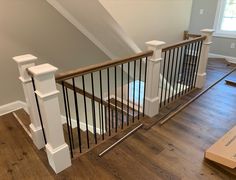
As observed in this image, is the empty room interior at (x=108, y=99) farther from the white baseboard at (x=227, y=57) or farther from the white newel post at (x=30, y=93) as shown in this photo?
the white baseboard at (x=227, y=57)

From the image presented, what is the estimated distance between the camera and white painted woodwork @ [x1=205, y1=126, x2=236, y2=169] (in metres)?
1.80

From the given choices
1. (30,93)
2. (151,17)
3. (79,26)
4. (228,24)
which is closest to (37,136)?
(30,93)

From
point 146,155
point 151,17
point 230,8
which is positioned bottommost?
point 146,155

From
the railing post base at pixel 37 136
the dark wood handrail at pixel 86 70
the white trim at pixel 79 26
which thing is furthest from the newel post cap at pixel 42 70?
the white trim at pixel 79 26

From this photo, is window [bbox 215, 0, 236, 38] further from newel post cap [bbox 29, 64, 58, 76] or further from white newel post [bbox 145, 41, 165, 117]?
newel post cap [bbox 29, 64, 58, 76]

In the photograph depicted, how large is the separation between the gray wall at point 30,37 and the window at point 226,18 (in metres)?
3.61

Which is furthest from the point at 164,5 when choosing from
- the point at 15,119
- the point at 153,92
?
the point at 15,119

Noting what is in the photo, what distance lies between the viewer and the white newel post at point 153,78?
2.32 m

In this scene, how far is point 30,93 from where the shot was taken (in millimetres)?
1820

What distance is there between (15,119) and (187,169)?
227 cm

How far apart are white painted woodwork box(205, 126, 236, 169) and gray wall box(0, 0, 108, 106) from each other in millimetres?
2695

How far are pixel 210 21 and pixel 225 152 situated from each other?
4244mm

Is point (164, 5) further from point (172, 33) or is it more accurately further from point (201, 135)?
point (201, 135)

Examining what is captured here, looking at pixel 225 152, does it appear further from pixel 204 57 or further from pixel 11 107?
pixel 11 107
